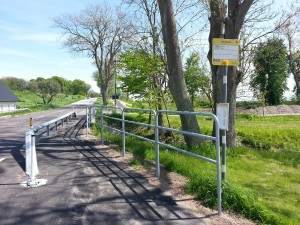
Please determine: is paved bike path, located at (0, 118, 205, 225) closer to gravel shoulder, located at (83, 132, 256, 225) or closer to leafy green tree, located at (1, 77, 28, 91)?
gravel shoulder, located at (83, 132, 256, 225)

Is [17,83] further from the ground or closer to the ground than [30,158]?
further from the ground

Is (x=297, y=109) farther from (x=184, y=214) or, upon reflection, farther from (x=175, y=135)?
(x=184, y=214)

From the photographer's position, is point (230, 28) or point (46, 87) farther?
point (46, 87)

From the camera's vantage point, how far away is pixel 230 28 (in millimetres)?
8812

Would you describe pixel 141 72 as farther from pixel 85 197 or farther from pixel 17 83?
pixel 17 83

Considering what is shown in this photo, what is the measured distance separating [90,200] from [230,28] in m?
6.29

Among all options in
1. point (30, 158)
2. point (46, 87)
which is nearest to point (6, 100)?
point (46, 87)

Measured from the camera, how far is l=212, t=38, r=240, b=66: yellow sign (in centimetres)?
510

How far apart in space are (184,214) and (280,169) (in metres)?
4.66

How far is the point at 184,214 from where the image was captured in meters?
4.31

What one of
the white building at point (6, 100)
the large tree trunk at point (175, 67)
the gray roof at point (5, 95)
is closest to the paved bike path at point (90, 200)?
the large tree trunk at point (175, 67)

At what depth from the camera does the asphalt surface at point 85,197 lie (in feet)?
13.6

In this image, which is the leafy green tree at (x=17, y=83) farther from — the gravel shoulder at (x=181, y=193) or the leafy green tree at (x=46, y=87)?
the gravel shoulder at (x=181, y=193)

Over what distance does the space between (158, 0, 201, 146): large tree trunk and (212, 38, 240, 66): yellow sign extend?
3.94 m
